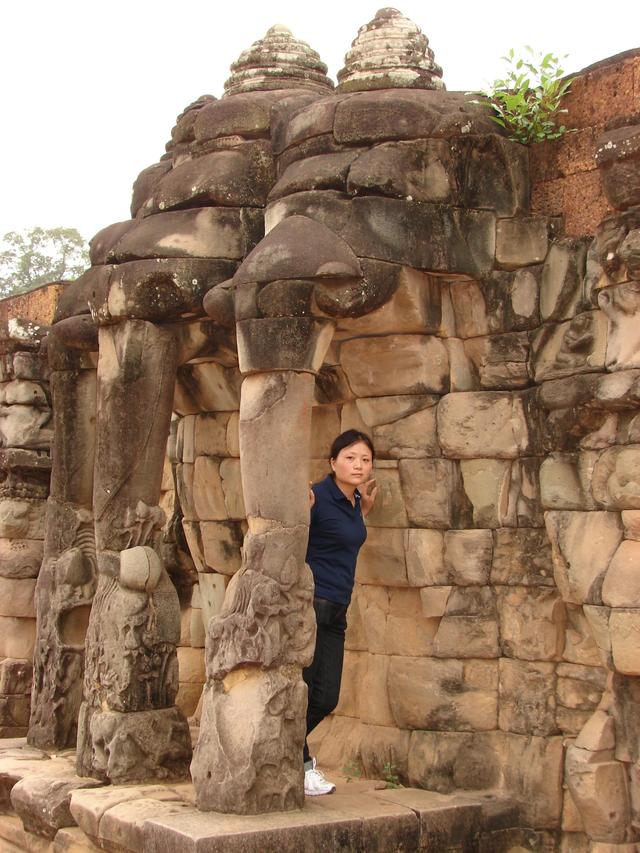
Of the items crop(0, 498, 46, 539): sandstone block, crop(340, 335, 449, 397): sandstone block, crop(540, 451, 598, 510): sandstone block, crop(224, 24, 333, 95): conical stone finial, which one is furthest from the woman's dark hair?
crop(0, 498, 46, 539): sandstone block

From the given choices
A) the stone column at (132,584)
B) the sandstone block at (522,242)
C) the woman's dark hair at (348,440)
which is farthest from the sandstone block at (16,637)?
the sandstone block at (522,242)

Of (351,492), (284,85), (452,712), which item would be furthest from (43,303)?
(452,712)

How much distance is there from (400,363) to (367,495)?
→ 2.55ft

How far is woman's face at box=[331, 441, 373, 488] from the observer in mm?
8172

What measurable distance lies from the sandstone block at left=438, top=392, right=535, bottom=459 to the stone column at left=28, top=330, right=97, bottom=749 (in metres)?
2.48

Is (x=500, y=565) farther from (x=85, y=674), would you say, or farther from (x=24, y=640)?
(x=24, y=640)

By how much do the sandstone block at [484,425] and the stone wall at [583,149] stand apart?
103 centimetres

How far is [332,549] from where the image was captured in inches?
316

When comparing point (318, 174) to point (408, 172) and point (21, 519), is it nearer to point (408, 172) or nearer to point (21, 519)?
point (408, 172)

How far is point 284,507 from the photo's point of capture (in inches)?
301

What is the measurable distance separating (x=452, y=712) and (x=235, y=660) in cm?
143

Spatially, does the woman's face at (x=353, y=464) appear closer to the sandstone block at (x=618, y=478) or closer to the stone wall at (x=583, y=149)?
the sandstone block at (x=618, y=478)

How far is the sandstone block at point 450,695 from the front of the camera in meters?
8.17

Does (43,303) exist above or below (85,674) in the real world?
above
